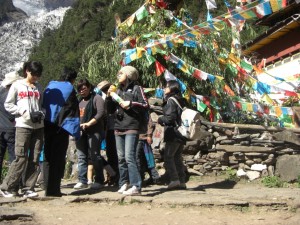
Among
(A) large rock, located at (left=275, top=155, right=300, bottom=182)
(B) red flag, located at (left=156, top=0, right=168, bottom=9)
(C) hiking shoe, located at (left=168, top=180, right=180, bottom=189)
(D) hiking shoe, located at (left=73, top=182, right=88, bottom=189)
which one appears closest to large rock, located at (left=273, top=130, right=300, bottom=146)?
(A) large rock, located at (left=275, top=155, right=300, bottom=182)

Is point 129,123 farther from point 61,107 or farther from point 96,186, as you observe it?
point 96,186

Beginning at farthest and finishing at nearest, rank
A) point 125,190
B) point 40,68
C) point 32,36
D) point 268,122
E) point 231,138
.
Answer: point 32,36, point 268,122, point 231,138, point 125,190, point 40,68

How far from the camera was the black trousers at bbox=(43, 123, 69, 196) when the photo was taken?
4.92 meters

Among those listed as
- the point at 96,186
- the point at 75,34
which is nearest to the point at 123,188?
the point at 96,186

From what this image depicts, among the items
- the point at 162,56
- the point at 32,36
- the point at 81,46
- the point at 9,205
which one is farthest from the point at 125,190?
the point at 32,36

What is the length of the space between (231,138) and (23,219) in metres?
3.66

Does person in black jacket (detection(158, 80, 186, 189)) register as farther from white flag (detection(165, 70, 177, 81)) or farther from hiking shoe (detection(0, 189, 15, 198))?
white flag (detection(165, 70, 177, 81))

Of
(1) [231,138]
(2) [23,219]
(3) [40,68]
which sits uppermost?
(3) [40,68]

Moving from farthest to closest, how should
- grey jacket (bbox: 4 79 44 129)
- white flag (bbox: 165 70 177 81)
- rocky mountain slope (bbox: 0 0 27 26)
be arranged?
rocky mountain slope (bbox: 0 0 27 26) < white flag (bbox: 165 70 177 81) < grey jacket (bbox: 4 79 44 129)

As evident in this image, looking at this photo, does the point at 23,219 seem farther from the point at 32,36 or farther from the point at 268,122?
the point at 32,36

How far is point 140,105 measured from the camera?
507cm

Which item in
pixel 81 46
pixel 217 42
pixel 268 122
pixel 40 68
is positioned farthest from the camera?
pixel 81 46

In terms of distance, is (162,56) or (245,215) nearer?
(245,215)

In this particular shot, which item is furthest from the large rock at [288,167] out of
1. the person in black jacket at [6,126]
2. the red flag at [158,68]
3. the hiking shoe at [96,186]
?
the person in black jacket at [6,126]
